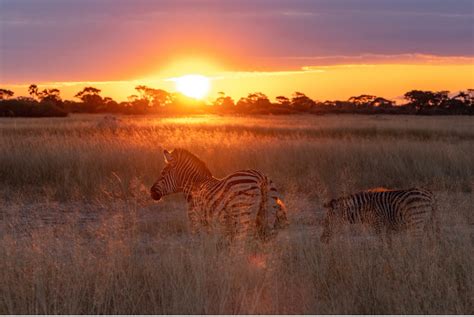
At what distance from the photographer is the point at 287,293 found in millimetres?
5277

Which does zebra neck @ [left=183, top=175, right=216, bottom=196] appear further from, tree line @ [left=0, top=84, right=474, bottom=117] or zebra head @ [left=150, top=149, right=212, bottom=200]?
tree line @ [left=0, top=84, right=474, bottom=117]

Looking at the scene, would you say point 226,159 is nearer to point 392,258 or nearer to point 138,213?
point 138,213

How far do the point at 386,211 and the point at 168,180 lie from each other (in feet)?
8.89

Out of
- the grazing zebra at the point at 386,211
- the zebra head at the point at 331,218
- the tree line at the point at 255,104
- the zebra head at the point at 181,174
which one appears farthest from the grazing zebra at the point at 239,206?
the tree line at the point at 255,104

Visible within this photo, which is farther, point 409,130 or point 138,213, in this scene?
point 409,130

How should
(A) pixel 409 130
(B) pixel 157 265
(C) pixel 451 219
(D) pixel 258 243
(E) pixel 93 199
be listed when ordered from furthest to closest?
1. (A) pixel 409 130
2. (E) pixel 93 199
3. (C) pixel 451 219
4. (D) pixel 258 243
5. (B) pixel 157 265

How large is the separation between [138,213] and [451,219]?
484cm

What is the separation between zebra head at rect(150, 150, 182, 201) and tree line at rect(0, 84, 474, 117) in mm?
53430

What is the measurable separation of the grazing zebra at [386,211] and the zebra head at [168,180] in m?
1.93

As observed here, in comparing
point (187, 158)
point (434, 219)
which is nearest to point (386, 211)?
point (434, 219)

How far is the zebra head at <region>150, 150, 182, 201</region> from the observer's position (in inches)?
306

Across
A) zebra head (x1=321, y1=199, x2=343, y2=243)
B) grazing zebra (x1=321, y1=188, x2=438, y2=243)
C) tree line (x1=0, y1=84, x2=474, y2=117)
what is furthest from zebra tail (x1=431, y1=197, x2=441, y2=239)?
tree line (x1=0, y1=84, x2=474, y2=117)

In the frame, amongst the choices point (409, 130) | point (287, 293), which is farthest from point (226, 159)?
point (409, 130)

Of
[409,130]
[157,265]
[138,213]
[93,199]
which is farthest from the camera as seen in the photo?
[409,130]
